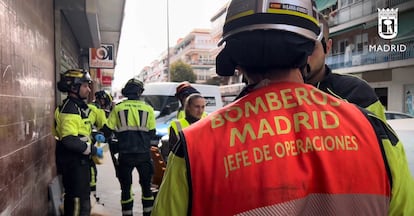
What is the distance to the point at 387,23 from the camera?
23.7 m

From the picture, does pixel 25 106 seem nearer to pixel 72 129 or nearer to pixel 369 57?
pixel 72 129

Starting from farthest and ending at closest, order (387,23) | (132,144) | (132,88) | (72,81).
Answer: (387,23) < (132,88) < (132,144) < (72,81)

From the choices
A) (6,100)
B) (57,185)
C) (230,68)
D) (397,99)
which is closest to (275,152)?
(230,68)

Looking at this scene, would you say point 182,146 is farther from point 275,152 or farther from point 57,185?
point 57,185

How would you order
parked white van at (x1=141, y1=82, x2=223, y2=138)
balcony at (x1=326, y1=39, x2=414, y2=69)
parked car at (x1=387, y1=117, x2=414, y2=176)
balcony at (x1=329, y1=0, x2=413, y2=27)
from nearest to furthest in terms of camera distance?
parked car at (x1=387, y1=117, x2=414, y2=176), parked white van at (x1=141, y1=82, x2=223, y2=138), balcony at (x1=326, y1=39, x2=414, y2=69), balcony at (x1=329, y1=0, x2=413, y2=27)

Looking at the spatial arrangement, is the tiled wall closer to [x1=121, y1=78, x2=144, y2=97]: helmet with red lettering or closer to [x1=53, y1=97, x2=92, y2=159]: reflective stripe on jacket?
[x1=53, y1=97, x2=92, y2=159]: reflective stripe on jacket

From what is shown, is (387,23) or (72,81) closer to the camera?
(72,81)

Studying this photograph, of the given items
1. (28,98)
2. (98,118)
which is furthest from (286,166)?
(98,118)

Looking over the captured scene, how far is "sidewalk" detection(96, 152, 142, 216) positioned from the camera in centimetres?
598

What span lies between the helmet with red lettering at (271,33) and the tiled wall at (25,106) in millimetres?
2579

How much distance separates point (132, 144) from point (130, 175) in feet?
1.46

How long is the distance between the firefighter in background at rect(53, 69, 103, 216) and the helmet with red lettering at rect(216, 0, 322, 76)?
3476 mm

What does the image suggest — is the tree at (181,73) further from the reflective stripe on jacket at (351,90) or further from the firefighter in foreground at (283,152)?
the firefighter in foreground at (283,152)

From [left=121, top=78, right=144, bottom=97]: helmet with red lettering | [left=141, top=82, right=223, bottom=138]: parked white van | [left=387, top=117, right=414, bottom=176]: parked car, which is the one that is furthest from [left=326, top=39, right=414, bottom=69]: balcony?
[left=387, top=117, right=414, bottom=176]: parked car
